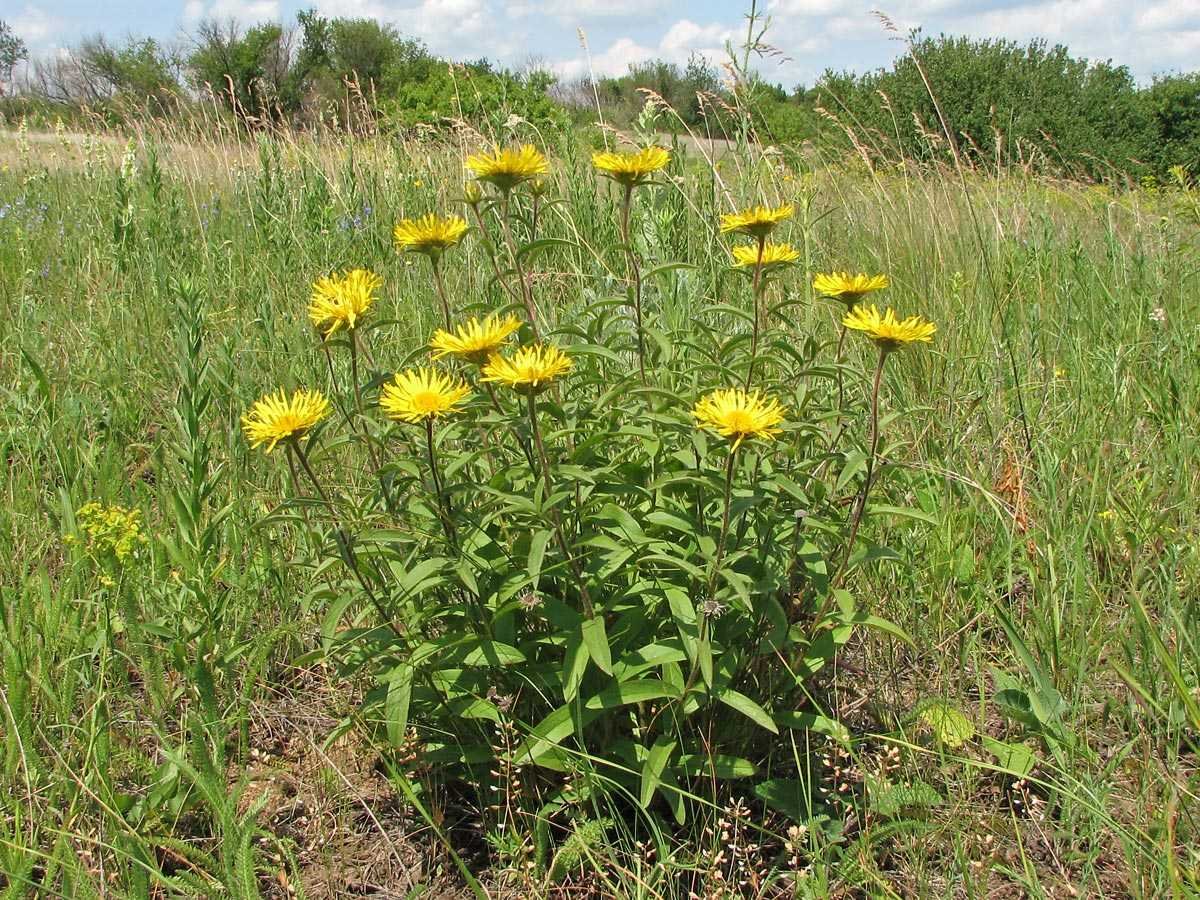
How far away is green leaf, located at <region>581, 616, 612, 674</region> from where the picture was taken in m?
1.32

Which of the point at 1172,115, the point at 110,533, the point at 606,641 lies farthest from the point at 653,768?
the point at 1172,115

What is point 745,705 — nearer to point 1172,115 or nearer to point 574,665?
point 574,665

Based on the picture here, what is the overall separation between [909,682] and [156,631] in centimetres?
152

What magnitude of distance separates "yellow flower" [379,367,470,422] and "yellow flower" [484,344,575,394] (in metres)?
0.06

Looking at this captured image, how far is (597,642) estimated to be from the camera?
1.35 metres

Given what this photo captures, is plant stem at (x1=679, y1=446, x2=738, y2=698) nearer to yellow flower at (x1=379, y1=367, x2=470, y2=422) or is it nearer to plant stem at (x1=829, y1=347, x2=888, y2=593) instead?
plant stem at (x1=829, y1=347, x2=888, y2=593)

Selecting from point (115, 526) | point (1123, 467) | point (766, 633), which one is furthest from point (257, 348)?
point (1123, 467)

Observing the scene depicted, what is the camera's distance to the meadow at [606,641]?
55.8 inches

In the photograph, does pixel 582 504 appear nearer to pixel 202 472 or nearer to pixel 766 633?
pixel 766 633

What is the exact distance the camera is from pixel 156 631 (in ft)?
5.42

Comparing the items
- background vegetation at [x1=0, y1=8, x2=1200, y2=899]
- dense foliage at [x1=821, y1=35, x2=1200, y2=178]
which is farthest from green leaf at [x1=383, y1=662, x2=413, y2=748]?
dense foliage at [x1=821, y1=35, x2=1200, y2=178]

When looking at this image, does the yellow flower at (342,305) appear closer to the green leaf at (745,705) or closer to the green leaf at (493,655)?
the green leaf at (493,655)

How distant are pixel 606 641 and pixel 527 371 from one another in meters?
0.44

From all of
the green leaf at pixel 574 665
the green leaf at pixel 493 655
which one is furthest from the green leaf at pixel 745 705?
the green leaf at pixel 493 655
